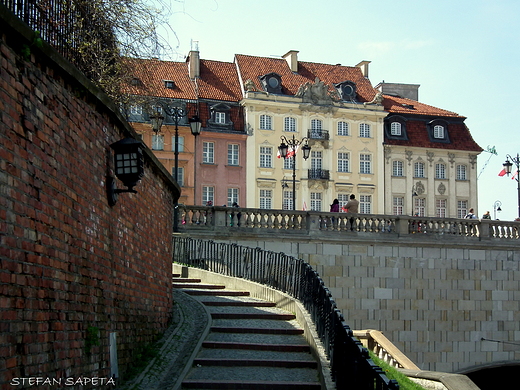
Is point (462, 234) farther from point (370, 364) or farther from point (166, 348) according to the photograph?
point (370, 364)

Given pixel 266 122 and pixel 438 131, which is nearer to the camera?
pixel 266 122

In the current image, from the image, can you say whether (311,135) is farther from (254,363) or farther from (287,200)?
(254,363)

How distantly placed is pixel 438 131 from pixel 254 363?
4661cm

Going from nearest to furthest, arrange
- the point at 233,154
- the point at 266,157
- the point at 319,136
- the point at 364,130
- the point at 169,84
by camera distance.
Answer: the point at 169,84, the point at 233,154, the point at 266,157, the point at 319,136, the point at 364,130

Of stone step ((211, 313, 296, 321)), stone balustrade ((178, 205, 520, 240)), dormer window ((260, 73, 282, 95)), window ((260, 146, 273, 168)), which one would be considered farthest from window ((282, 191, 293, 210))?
stone step ((211, 313, 296, 321))

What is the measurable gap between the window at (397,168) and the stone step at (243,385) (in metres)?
45.4

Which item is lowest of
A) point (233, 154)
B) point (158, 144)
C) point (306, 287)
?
point (306, 287)

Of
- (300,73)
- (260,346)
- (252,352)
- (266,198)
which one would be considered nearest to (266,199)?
(266,198)

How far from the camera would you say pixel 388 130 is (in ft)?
184

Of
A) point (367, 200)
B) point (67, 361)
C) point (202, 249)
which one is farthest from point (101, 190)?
point (367, 200)

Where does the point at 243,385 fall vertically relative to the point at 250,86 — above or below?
below

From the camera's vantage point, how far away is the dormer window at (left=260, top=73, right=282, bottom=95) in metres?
54.0

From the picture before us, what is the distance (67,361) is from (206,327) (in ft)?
21.8

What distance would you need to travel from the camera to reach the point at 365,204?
5475 centimetres
